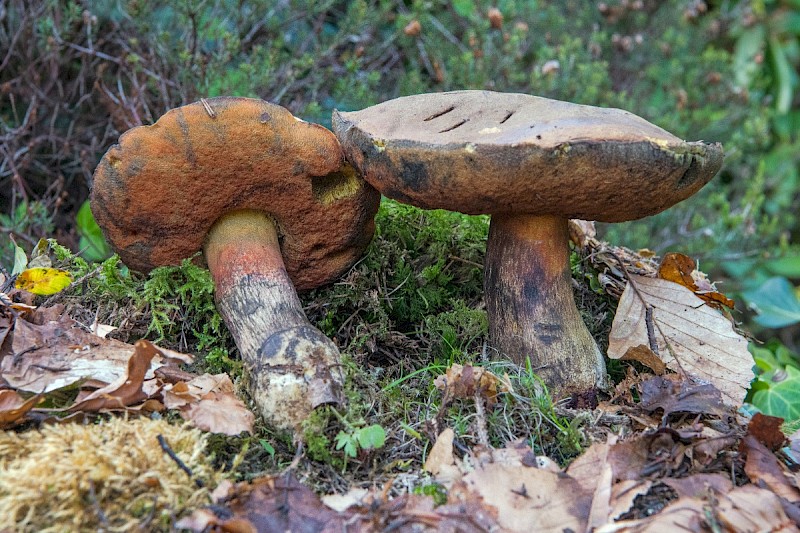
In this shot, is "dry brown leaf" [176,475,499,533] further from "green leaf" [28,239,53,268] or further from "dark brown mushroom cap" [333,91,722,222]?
"green leaf" [28,239,53,268]

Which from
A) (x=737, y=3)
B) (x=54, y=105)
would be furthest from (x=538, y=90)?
(x=737, y=3)

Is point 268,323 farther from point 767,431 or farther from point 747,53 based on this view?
point 747,53

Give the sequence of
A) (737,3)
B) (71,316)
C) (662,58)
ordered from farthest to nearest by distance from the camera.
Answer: (737,3) < (662,58) < (71,316)

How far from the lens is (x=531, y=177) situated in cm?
142

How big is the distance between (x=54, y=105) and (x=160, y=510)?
113 inches

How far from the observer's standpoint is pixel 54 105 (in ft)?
10.8

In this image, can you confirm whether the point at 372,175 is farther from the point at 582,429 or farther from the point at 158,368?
the point at 582,429

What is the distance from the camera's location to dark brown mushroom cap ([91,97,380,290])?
1.56 metres

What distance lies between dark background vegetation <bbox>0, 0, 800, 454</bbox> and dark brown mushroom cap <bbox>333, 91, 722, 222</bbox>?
1.88 feet

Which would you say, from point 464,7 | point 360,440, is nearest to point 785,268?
point 464,7

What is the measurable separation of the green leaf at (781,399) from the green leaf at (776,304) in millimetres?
681

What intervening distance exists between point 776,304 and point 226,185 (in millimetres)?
2488

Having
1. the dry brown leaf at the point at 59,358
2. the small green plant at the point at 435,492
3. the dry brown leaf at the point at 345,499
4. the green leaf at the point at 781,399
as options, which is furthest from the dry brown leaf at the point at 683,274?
the dry brown leaf at the point at 59,358

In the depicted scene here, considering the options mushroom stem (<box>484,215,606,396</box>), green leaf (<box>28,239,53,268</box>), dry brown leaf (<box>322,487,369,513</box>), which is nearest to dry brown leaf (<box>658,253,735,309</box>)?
mushroom stem (<box>484,215,606,396</box>)
